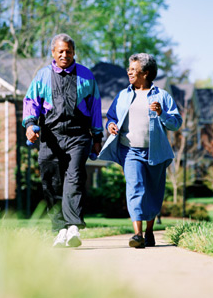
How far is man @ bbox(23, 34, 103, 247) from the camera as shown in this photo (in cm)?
506

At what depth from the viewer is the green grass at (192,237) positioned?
4.68m

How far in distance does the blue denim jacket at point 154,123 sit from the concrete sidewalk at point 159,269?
3.24 feet

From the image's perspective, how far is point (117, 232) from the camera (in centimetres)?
773

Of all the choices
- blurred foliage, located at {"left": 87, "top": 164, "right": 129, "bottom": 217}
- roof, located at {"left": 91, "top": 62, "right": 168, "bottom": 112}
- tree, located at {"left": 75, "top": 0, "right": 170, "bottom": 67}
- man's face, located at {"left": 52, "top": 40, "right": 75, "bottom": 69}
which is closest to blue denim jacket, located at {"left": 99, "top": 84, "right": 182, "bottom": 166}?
man's face, located at {"left": 52, "top": 40, "right": 75, "bottom": 69}

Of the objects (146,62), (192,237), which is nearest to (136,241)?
(192,237)

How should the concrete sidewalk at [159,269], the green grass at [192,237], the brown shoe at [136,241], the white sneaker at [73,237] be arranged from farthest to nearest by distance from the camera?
1. the brown shoe at [136,241]
2. the white sneaker at [73,237]
3. the green grass at [192,237]
4. the concrete sidewalk at [159,269]

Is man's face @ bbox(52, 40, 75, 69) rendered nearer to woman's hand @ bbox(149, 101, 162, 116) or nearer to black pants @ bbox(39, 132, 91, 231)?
black pants @ bbox(39, 132, 91, 231)

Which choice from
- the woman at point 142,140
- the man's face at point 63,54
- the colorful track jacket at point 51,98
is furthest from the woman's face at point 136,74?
the man's face at point 63,54

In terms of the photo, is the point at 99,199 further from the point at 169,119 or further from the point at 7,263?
the point at 7,263

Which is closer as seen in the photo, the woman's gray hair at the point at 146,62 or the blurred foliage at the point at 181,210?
the woman's gray hair at the point at 146,62

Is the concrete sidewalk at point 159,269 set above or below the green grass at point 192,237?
above

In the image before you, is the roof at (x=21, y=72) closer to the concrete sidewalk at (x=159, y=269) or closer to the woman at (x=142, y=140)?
the woman at (x=142, y=140)

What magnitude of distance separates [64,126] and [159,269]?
2.08 m

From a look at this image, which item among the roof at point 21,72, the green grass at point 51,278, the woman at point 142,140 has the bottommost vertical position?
the green grass at point 51,278
